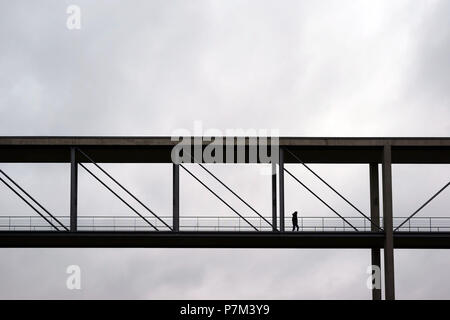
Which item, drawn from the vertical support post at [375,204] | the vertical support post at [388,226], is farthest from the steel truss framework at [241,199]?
the vertical support post at [375,204]

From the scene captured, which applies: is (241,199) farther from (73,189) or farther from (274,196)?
(73,189)

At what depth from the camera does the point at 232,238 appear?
44688 mm

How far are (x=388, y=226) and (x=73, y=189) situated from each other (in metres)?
16.0

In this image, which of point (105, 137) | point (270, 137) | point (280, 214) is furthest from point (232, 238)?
point (105, 137)

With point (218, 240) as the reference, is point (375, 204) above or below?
above

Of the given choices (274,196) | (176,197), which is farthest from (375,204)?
(176,197)

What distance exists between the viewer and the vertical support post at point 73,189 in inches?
1751

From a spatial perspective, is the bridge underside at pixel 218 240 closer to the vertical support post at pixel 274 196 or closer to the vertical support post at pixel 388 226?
the vertical support post at pixel 388 226

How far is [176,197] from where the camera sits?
45094 millimetres

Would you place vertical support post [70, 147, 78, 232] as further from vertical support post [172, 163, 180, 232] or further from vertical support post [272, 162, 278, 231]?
vertical support post [272, 162, 278, 231]

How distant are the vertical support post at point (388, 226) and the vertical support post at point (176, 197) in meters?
10.4

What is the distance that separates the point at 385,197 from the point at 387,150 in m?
2.38
